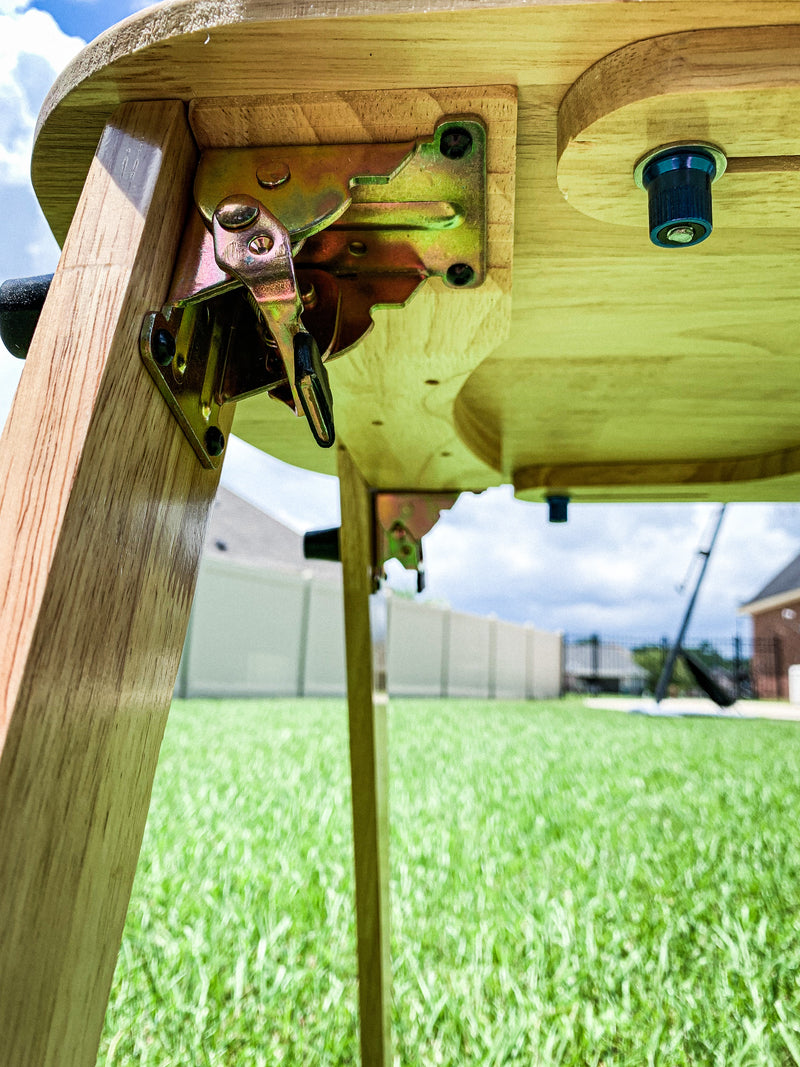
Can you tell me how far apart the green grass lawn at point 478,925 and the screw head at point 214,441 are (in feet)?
3.83

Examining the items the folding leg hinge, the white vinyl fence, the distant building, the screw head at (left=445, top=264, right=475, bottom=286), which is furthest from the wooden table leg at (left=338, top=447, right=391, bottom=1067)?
the distant building

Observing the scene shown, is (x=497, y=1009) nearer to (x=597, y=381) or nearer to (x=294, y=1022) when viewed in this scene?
(x=294, y=1022)

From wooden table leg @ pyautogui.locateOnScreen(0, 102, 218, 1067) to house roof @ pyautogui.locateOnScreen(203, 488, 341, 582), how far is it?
12.8m

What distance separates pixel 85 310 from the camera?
322 mm

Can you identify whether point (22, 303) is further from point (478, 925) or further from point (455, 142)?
point (478, 925)

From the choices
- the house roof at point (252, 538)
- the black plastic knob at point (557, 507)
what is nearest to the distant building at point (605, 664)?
the house roof at point (252, 538)

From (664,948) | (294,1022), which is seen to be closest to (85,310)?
(294,1022)

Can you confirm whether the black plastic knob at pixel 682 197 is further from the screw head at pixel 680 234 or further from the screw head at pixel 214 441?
the screw head at pixel 214 441

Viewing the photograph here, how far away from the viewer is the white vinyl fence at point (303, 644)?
8.08 meters

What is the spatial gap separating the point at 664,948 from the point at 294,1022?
783 millimetres

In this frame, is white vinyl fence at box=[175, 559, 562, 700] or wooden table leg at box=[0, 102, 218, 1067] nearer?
wooden table leg at box=[0, 102, 218, 1067]

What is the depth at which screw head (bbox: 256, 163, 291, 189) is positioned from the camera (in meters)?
0.38

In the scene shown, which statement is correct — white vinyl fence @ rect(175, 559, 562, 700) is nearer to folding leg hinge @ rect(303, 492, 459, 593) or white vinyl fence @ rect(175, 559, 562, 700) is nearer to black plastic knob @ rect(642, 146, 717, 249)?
folding leg hinge @ rect(303, 492, 459, 593)

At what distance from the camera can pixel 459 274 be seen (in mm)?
456
